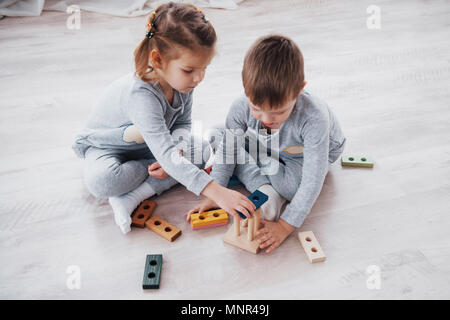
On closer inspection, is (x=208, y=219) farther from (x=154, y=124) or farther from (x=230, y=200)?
(x=154, y=124)

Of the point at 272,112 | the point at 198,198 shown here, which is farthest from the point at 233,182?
the point at 272,112

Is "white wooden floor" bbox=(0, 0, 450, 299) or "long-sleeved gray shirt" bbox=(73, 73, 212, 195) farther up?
"long-sleeved gray shirt" bbox=(73, 73, 212, 195)

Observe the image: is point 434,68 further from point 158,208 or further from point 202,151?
point 158,208

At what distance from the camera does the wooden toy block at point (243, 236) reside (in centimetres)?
88

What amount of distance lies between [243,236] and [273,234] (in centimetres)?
7

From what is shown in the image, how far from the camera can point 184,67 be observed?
2.77 feet

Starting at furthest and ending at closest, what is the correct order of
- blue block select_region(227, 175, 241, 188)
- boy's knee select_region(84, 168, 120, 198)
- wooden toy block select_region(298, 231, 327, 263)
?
blue block select_region(227, 175, 241, 188)
boy's knee select_region(84, 168, 120, 198)
wooden toy block select_region(298, 231, 327, 263)

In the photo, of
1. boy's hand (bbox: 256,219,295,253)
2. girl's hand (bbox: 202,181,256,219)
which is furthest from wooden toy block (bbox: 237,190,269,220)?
boy's hand (bbox: 256,219,295,253)

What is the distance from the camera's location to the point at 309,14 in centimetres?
224

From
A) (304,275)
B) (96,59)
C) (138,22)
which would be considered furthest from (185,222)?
(138,22)

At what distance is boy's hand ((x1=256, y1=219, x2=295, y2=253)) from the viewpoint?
0.89 metres

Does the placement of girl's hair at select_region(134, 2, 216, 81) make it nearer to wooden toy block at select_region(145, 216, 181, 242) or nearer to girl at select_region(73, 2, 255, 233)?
girl at select_region(73, 2, 255, 233)

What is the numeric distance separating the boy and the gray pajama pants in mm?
157
